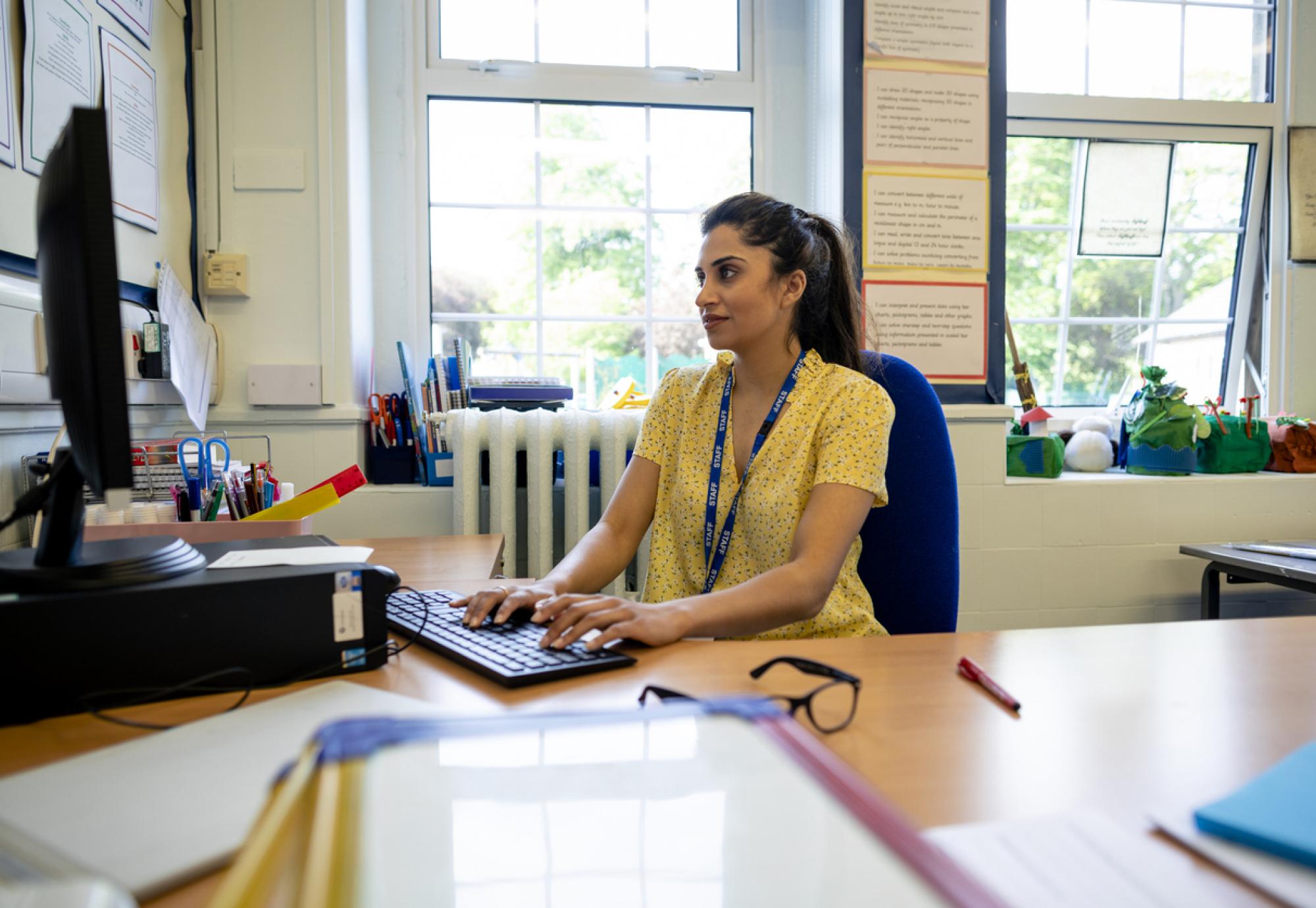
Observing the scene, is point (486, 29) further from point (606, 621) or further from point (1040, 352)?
point (606, 621)

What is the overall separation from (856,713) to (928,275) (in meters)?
1.89

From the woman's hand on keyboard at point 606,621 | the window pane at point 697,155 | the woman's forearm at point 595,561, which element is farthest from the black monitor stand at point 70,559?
the window pane at point 697,155

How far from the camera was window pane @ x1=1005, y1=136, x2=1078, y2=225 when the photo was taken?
107 inches

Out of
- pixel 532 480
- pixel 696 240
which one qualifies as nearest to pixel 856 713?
pixel 532 480

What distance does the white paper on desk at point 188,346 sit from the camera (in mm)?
1785

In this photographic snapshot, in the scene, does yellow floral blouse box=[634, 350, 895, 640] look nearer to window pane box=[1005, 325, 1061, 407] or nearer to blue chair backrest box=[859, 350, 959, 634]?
blue chair backrest box=[859, 350, 959, 634]

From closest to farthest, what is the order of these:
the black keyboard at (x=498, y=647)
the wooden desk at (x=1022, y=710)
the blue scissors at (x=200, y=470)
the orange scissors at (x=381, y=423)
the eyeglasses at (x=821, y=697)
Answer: the wooden desk at (x=1022, y=710)
the eyeglasses at (x=821, y=697)
the black keyboard at (x=498, y=647)
the blue scissors at (x=200, y=470)
the orange scissors at (x=381, y=423)

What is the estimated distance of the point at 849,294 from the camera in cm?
159

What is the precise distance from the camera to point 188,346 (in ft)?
6.17

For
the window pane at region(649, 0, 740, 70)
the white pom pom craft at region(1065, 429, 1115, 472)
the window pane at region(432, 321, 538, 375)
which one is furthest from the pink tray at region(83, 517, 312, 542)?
the white pom pom craft at region(1065, 429, 1115, 472)

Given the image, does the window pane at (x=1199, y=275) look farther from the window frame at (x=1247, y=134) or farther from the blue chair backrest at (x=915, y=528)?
the blue chair backrest at (x=915, y=528)

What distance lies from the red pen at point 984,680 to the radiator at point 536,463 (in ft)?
4.25

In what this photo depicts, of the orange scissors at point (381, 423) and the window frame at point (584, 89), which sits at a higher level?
the window frame at point (584, 89)

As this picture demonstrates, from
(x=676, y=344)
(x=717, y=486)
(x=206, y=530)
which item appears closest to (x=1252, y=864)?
(x=717, y=486)
